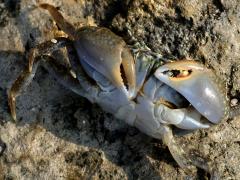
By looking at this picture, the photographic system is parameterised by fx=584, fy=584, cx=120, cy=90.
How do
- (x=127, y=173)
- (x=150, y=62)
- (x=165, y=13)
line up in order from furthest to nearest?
(x=165, y=13) < (x=127, y=173) < (x=150, y=62)

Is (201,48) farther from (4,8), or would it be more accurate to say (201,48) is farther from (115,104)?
(4,8)

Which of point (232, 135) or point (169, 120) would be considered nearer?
point (169, 120)

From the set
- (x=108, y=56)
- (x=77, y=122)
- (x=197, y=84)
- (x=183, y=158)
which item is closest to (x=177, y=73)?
(x=197, y=84)

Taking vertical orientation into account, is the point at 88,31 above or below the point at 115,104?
above

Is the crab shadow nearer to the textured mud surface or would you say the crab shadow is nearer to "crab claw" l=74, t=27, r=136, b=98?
the textured mud surface

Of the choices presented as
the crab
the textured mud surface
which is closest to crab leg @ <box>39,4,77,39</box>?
the crab

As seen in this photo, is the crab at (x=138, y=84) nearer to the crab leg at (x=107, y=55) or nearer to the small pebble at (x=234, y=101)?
the crab leg at (x=107, y=55)

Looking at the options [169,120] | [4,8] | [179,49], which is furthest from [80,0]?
[169,120]
